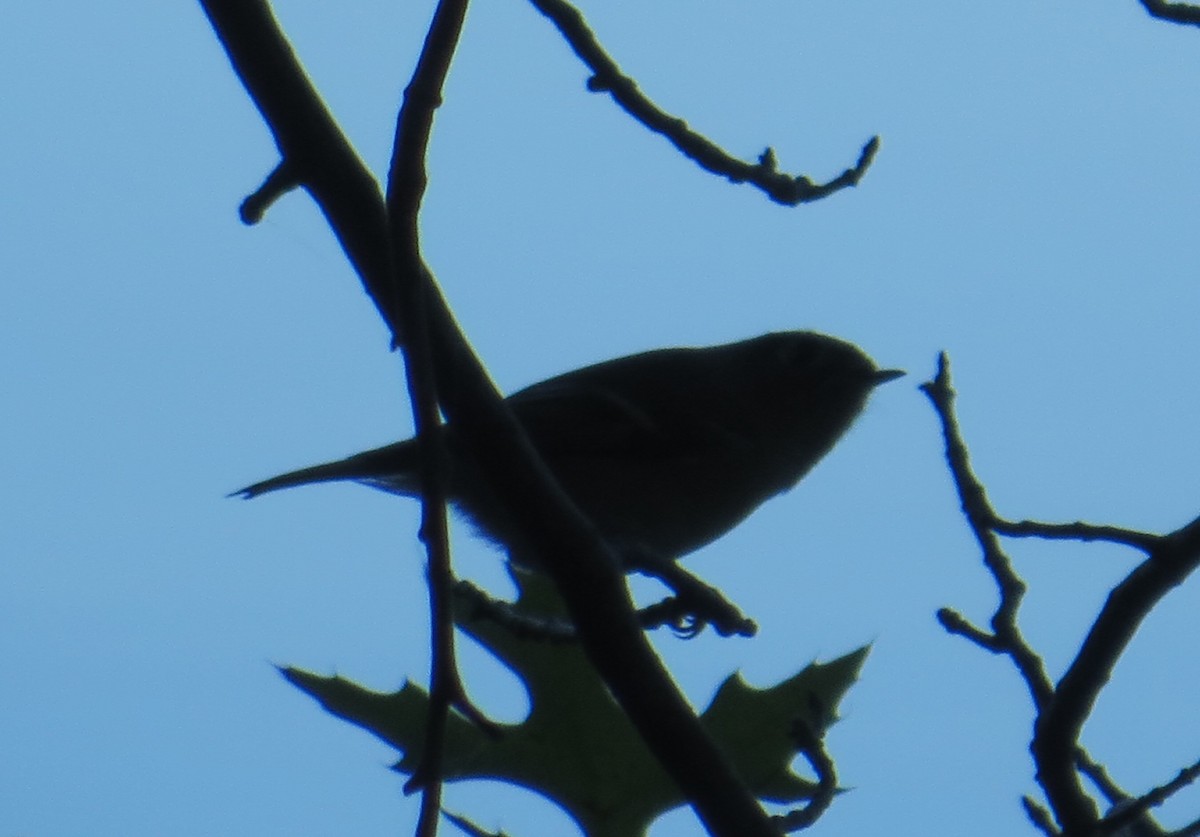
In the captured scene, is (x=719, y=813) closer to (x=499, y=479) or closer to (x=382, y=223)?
(x=499, y=479)

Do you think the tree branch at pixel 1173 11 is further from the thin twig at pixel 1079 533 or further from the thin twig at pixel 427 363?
the thin twig at pixel 427 363

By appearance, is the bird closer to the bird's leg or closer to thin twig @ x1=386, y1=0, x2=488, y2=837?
the bird's leg

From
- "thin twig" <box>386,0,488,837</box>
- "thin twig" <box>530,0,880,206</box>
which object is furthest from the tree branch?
"thin twig" <box>386,0,488,837</box>

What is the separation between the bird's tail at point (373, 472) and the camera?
17.5ft

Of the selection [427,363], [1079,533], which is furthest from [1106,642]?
[427,363]

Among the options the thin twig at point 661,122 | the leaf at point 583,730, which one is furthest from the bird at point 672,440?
the leaf at point 583,730

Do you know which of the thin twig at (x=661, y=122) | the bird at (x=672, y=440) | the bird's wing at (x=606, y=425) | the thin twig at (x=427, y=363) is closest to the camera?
the thin twig at (x=427, y=363)

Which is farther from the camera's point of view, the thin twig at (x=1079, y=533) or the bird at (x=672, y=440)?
the bird at (x=672, y=440)

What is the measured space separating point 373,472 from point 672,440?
105 centimetres

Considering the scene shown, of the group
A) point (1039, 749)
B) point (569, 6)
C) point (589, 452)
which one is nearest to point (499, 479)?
point (1039, 749)

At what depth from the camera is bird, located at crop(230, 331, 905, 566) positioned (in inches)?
203

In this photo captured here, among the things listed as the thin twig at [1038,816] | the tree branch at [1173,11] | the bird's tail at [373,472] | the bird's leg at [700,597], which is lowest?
the thin twig at [1038,816]

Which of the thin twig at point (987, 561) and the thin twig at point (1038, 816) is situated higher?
the thin twig at point (987, 561)

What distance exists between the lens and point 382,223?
6.98 ft
